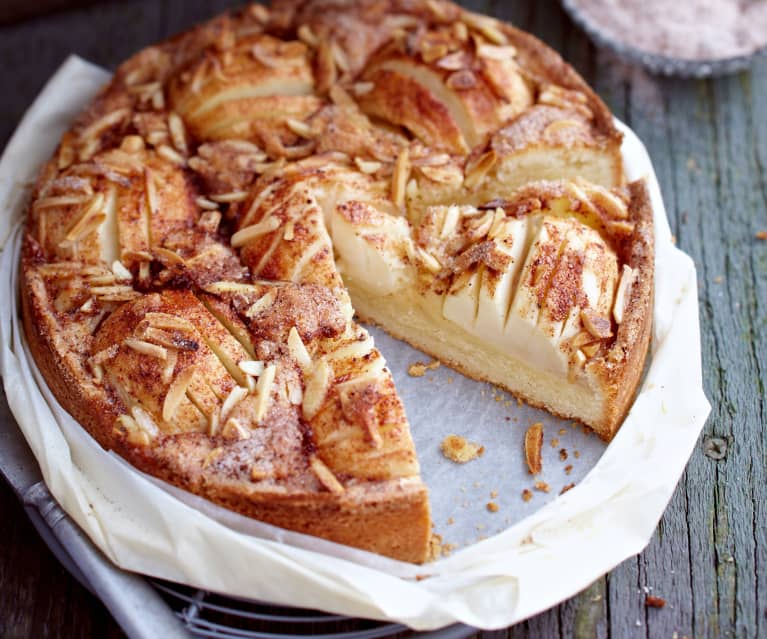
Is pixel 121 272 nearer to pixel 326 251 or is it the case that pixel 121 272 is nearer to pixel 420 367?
pixel 326 251

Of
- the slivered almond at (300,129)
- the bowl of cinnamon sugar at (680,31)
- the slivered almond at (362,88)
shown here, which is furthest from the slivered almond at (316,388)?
the bowl of cinnamon sugar at (680,31)

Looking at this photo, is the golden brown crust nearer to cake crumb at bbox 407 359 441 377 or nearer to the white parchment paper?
the white parchment paper

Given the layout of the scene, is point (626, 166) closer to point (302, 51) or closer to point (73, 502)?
point (302, 51)

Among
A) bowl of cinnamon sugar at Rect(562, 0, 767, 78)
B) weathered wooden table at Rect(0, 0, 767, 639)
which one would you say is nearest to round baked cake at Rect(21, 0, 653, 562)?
weathered wooden table at Rect(0, 0, 767, 639)

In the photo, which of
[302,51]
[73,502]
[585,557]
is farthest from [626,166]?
[73,502]

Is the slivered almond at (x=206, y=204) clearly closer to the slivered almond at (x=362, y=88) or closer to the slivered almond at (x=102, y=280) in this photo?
the slivered almond at (x=102, y=280)
